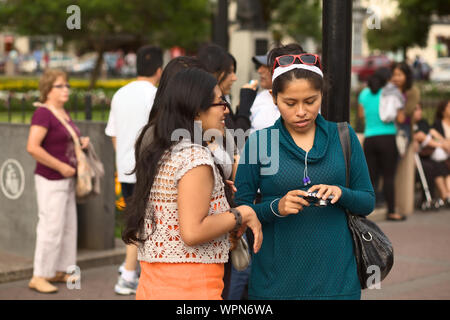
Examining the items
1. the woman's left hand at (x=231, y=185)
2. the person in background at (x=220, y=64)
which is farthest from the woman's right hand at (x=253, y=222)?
the person in background at (x=220, y=64)

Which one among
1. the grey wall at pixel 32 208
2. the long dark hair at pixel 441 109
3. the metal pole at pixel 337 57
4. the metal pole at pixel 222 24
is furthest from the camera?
the long dark hair at pixel 441 109

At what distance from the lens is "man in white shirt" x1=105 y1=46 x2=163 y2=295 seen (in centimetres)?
621

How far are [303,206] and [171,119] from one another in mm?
659

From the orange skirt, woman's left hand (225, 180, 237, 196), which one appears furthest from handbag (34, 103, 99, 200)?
the orange skirt

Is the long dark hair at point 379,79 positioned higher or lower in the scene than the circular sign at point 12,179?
higher

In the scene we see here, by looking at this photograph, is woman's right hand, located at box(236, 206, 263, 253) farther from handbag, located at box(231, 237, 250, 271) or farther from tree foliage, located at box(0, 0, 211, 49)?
tree foliage, located at box(0, 0, 211, 49)

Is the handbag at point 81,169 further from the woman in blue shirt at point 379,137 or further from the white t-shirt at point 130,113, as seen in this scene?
the woman in blue shirt at point 379,137

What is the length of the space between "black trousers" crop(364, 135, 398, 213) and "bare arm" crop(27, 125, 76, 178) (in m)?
4.54

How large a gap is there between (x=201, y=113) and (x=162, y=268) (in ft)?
2.06

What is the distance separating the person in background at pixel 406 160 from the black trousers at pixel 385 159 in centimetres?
51

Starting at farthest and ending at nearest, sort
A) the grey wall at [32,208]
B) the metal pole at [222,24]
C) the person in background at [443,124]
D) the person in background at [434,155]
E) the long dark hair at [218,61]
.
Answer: the person in background at [443,124], the person in background at [434,155], the metal pole at [222,24], the grey wall at [32,208], the long dark hair at [218,61]

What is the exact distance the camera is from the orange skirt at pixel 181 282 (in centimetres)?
304

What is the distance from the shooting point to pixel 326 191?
313 cm
